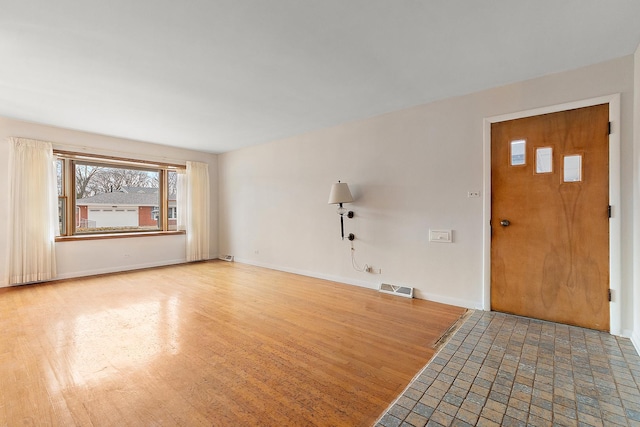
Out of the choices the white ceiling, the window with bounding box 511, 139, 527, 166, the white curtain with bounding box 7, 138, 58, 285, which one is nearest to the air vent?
the window with bounding box 511, 139, 527, 166

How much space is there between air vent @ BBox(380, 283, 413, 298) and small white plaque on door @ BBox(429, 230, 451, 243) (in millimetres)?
754

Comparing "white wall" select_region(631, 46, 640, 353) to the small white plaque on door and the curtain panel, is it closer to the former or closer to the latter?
the small white plaque on door

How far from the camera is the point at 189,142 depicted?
5590 millimetres

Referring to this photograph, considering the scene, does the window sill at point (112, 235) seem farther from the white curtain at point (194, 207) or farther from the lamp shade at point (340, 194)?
the lamp shade at point (340, 194)

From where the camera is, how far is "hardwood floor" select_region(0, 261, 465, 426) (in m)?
1.65

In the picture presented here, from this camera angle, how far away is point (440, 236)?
11.6ft

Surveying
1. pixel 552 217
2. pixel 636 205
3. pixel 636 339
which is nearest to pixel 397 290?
pixel 552 217

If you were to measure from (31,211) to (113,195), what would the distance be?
4.12 feet

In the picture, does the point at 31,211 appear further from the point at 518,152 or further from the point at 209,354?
the point at 518,152

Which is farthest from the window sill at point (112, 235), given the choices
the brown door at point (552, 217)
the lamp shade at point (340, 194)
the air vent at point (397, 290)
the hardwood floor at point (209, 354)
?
the brown door at point (552, 217)

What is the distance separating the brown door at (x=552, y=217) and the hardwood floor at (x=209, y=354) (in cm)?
81

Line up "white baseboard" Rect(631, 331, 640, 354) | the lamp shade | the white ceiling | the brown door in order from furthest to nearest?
the lamp shade < the brown door < "white baseboard" Rect(631, 331, 640, 354) < the white ceiling

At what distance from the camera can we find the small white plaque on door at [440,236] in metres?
3.47

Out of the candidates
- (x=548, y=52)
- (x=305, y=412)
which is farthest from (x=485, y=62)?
(x=305, y=412)
